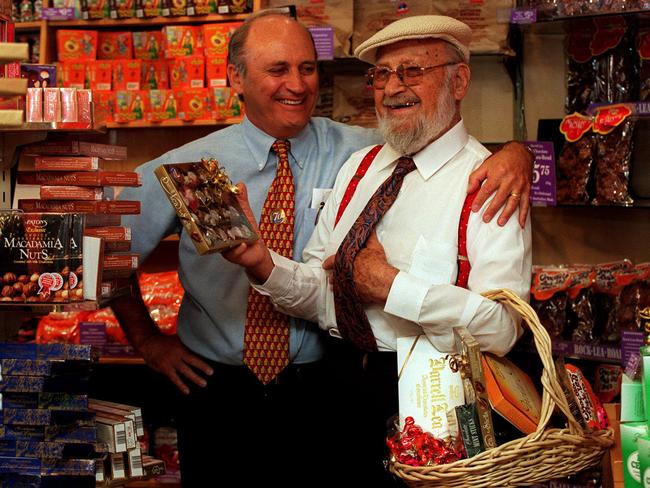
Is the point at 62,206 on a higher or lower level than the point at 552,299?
higher

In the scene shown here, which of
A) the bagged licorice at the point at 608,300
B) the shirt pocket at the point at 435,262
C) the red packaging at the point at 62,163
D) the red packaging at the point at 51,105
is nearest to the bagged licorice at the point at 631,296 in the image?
the bagged licorice at the point at 608,300

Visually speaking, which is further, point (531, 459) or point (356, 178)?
point (356, 178)

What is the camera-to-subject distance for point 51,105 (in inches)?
85.0

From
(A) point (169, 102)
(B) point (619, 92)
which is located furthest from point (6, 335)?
(B) point (619, 92)

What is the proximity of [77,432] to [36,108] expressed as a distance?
2.55 ft

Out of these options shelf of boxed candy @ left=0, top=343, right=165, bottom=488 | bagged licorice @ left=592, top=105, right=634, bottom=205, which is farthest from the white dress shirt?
bagged licorice @ left=592, top=105, right=634, bottom=205

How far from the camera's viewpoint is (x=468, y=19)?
3.89 meters

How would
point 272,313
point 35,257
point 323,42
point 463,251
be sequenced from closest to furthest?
1. point 35,257
2. point 463,251
3. point 272,313
4. point 323,42

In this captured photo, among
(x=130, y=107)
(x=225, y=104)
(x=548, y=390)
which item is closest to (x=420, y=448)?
(x=548, y=390)

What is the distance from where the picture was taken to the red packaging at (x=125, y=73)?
13.9 feet

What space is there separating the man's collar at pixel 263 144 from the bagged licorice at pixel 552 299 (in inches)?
45.7

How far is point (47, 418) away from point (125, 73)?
243 centimetres

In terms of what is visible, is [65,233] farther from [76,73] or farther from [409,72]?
[76,73]

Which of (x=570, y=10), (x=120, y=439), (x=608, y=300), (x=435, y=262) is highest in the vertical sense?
(x=570, y=10)
